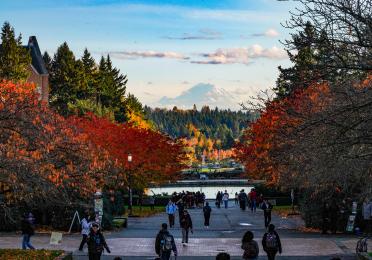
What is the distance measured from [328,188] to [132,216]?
67.9ft

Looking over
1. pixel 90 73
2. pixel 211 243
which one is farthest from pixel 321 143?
pixel 90 73

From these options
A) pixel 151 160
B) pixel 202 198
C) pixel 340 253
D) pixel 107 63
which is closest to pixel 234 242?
pixel 340 253

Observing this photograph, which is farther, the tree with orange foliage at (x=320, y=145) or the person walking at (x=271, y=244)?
the person walking at (x=271, y=244)

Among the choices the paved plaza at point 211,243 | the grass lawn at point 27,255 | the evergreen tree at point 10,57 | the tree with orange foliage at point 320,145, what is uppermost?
the evergreen tree at point 10,57

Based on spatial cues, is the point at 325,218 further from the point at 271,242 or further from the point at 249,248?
the point at 249,248

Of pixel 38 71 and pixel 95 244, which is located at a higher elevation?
pixel 38 71

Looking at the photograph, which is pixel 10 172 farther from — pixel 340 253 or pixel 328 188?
pixel 328 188

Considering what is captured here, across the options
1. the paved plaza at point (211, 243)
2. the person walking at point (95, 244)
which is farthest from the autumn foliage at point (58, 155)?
the paved plaza at point (211, 243)

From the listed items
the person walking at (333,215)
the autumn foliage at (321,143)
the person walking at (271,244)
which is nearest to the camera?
the autumn foliage at (321,143)

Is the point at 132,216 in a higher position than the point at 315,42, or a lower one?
lower

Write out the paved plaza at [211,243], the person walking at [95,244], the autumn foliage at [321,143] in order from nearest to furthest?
the autumn foliage at [321,143] → the person walking at [95,244] → the paved plaza at [211,243]

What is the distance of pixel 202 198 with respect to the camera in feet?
237

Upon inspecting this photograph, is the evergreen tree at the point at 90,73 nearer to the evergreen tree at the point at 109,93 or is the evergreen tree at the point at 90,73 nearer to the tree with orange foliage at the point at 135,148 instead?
the evergreen tree at the point at 109,93

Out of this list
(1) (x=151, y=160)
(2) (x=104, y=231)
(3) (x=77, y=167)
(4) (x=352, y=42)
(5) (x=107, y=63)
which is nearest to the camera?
(4) (x=352, y=42)
